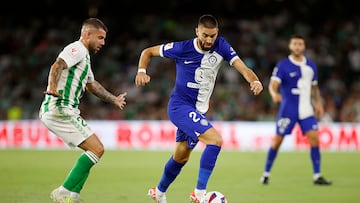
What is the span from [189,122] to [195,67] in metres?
0.72

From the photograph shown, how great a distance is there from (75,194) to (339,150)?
38.8 ft

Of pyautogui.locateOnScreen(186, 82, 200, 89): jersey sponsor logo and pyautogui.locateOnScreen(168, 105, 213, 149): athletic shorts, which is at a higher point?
pyautogui.locateOnScreen(186, 82, 200, 89): jersey sponsor logo

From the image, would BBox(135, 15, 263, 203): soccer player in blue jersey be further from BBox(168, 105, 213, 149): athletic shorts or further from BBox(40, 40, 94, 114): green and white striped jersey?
BBox(40, 40, 94, 114): green and white striped jersey

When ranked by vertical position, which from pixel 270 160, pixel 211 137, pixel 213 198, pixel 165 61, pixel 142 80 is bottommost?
pixel 213 198

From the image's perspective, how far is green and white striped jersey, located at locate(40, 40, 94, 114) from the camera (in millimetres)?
7789

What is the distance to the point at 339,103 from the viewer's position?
21.0 m

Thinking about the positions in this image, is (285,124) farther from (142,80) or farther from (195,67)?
(142,80)

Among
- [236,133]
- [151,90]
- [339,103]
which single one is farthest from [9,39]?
[339,103]

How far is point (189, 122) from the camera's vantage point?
8.03m

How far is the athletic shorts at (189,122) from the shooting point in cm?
797

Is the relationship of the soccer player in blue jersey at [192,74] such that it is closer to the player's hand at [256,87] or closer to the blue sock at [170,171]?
the blue sock at [170,171]

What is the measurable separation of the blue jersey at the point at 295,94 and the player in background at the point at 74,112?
4.53m

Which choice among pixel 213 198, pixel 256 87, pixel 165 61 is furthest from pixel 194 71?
pixel 165 61

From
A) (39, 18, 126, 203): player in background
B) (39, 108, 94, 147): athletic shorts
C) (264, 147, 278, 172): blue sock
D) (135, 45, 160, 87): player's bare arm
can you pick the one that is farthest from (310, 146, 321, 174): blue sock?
(39, 108, 94, 147): athletic shorts
